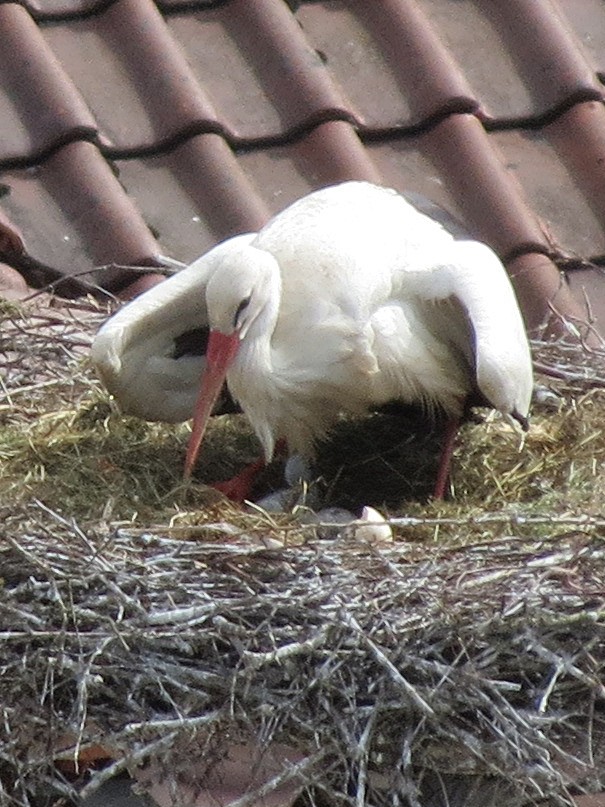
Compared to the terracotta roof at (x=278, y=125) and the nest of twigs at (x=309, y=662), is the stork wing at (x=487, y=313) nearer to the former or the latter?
the nest of twigs at (x=309, y=662)

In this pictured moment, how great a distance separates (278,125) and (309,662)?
2024 millimetres

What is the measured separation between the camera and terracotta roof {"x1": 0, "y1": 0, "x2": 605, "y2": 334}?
528cm

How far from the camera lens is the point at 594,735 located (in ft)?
12.5

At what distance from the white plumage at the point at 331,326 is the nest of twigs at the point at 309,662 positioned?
0.54 m

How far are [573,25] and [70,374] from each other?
1716mm

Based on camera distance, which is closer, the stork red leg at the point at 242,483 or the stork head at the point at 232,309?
the stork head at the point at 232,309

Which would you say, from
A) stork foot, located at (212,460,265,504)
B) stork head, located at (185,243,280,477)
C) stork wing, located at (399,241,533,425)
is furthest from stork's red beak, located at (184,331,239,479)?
stork wing, located at (399,241,533,425)

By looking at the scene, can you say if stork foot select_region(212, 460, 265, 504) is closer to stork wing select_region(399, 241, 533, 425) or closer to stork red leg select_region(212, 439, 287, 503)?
stork red leg select_region(212, 439, 287, 503)

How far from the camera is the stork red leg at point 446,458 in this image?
15.8 ft

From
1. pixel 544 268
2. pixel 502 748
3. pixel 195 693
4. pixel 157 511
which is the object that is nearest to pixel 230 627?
pixel 195 693

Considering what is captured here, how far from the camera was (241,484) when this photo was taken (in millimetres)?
4867

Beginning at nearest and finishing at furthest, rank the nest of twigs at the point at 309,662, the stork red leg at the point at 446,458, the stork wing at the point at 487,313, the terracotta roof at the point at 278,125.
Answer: the nest of twigs at the point at 309,662, the stork wing at the point at 487,313, the stork red leg at the point at 446,458, the terracotta roof at the point at 278,125

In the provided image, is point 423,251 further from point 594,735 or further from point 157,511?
point 594,735

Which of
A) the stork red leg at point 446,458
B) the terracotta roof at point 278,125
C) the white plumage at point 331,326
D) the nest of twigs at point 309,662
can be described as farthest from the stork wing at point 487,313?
the terracotta roof at point 278,125
